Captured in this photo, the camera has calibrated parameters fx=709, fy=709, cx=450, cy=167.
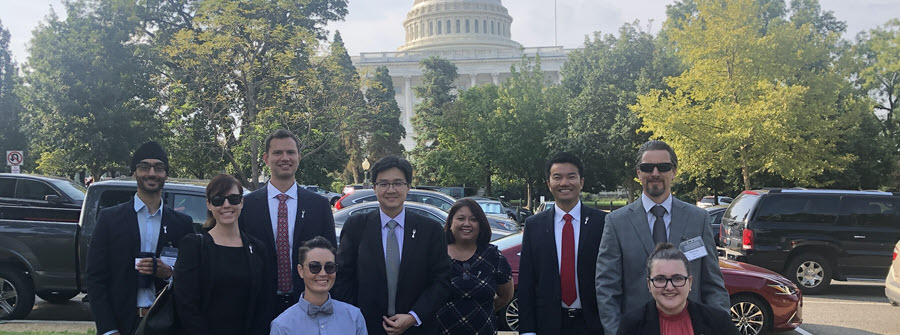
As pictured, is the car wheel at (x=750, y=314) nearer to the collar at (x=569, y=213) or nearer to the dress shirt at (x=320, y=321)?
the collar at (x=569, y=213)

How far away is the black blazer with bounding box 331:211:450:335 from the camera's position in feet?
14.5

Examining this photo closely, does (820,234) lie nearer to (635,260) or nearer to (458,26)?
(635,260)

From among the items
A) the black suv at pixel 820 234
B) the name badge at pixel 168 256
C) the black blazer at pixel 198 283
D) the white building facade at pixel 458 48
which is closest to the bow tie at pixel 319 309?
the black blazer at pixel 198 283

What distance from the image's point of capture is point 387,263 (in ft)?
14.8

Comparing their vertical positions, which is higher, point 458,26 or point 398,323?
point 458,26

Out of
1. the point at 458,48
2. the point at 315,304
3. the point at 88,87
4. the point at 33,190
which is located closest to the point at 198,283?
the point at 315,304

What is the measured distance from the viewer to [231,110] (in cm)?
2655

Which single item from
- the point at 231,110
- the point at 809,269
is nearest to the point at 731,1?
the point at 809,269

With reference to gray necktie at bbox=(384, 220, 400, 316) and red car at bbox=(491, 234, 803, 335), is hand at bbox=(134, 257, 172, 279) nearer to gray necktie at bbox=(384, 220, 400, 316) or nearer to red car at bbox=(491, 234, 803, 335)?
gray necktie at bbox=(384, 220, 400, 316)

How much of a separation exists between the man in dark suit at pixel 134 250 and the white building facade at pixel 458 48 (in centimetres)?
8947

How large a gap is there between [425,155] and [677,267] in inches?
1811

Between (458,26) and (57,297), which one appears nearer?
(57,297)

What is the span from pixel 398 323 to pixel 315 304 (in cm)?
60

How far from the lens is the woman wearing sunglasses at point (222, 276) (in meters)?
4.02
